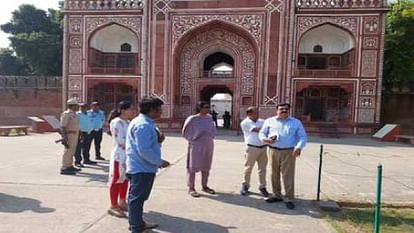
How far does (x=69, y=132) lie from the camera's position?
8094 mm

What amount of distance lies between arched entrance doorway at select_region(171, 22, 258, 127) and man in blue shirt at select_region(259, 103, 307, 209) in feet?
56.6

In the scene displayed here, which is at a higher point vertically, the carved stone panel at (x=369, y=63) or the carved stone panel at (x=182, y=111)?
the carved stone panel at (x=369, y=63)

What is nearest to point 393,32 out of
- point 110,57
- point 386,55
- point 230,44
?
point 386,55

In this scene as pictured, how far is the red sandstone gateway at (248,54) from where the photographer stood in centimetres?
2234

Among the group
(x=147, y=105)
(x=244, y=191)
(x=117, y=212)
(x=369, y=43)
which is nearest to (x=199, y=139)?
(x=244, y=191)

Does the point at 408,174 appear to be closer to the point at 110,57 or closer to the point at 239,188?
the point at 239,188

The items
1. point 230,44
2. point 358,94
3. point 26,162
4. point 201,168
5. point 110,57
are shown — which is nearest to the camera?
point 201,168

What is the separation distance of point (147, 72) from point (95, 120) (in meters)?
13.9

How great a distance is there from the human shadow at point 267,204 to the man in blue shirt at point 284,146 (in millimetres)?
131

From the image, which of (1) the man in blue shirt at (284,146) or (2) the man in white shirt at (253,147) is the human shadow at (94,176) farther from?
(1) the man in blue shirt at (284,146)

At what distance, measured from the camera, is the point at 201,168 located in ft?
21.2

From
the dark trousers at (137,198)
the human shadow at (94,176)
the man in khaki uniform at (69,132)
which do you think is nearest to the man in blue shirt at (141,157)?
the dark trousers at (137,198)

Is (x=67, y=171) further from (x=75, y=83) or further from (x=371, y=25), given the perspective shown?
(x=371, y=25)

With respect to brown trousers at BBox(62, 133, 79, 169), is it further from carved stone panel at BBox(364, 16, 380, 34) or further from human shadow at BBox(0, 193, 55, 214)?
carved stone panel at BBox(364, 16, 380, 34)
